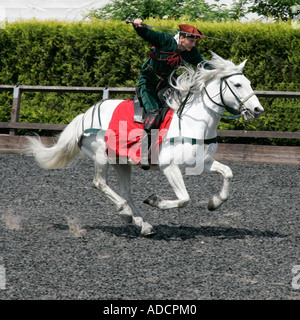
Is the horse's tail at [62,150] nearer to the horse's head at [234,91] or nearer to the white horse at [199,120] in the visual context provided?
the white horse at [199,120]

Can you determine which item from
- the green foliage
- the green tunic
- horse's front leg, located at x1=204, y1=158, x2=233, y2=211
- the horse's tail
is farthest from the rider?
the green foliage

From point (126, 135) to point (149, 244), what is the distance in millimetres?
1140

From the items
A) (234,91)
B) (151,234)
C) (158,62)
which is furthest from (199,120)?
(151,234)

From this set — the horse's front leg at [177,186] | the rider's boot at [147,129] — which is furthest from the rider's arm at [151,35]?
the horse's front leg at [177,186]

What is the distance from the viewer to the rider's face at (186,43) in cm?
582

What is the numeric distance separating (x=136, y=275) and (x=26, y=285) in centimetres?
86

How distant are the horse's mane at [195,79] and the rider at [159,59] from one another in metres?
0.13

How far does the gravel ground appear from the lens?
435 cm

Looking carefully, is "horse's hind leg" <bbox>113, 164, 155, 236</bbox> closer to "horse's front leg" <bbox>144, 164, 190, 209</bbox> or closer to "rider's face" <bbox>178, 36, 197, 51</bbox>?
"horse's front leg" <bbox>144, 164, 190, 209</bbox>

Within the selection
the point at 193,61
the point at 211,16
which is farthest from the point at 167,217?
the point at 211,16

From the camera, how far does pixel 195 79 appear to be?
5871 millimetres

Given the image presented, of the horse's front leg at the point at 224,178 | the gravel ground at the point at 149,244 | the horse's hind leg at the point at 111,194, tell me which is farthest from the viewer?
the horse's hind leg at the point at 111,194

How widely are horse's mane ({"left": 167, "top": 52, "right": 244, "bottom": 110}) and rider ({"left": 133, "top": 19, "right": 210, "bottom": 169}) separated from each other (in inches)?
5.2

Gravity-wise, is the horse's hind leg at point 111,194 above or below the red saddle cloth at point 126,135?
below
